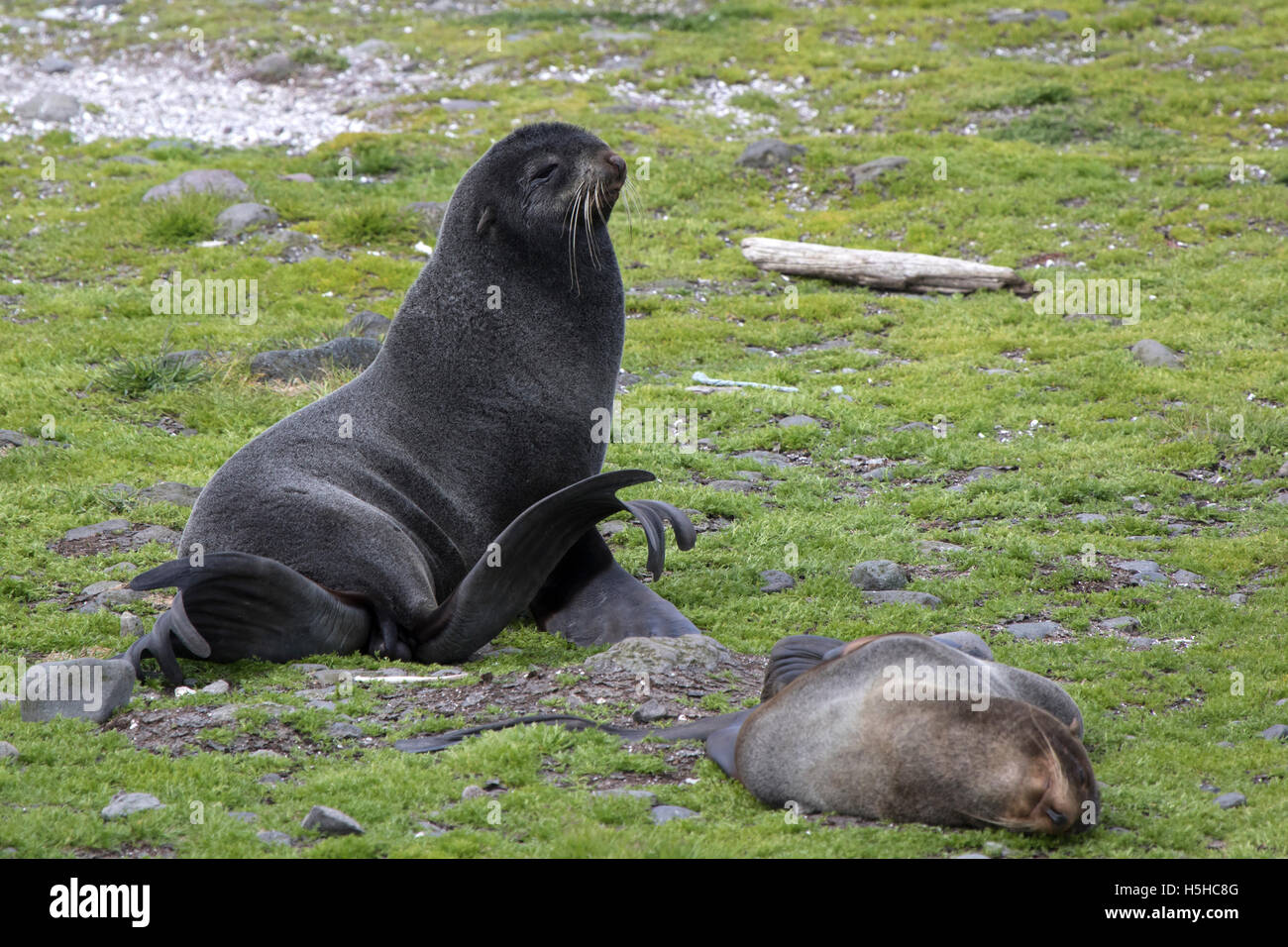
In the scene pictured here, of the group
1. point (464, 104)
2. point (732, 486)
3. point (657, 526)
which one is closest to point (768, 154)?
point (464, 104)

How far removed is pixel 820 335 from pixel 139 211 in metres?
8.25

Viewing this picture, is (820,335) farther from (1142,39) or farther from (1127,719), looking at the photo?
(1142,39)

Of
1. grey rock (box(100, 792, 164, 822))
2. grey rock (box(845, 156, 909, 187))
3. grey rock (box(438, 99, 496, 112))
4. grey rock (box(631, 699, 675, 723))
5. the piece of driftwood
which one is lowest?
grey rock (box(631, 699, 675, 723))

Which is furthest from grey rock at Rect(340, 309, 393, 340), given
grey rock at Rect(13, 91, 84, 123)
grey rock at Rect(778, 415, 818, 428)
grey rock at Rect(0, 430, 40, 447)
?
grey rock at Rect(13, 91, 84, 123)

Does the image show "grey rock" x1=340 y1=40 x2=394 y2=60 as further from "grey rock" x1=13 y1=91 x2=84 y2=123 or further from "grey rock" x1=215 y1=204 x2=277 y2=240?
"grey rock" x1=215 y1=204 x2=277 y2=240

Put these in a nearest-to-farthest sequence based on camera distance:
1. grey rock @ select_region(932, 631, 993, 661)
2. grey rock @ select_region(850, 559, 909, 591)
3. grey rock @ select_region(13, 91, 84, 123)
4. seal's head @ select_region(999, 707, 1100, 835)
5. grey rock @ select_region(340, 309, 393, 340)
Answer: seal's head @ select_region(999, 707, 1100, 835)
grey rock @ select_region(932, 631, 993, 661)
grey rock @ select_region(850, 559, 909, 591)
grey rock @ select_region(340, 309, 393, 340)
grey rock @ select_region(13, 91, 84, 123)

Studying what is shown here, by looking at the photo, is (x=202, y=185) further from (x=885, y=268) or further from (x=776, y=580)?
(x=776, y=580)

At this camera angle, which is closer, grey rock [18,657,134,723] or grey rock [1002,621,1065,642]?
grey rock [18,657,134,723]

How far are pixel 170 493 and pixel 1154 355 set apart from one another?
27.8 feet

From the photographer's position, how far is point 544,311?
24.5 feet

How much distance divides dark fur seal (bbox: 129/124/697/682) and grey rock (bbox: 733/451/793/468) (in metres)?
3.02

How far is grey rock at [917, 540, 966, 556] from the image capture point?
8.68 meters

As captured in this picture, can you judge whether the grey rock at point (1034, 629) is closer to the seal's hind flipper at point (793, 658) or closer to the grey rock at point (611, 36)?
the seal's hind flipper at point (793, 658)

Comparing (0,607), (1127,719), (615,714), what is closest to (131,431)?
(0,607)
